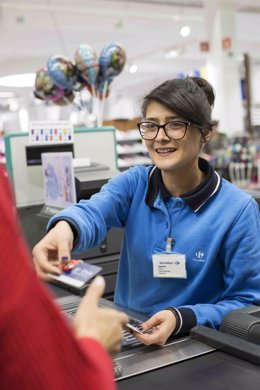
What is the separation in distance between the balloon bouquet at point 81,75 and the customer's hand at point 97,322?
2731mm


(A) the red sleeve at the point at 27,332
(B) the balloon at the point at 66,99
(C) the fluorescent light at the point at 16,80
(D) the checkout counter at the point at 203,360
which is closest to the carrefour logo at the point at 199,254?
(D) the checkout counter at the point at 203,360

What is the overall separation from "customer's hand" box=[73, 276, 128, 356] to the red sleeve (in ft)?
0.34

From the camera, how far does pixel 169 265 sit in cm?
168

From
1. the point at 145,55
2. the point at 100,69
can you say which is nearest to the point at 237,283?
the point at 100,69

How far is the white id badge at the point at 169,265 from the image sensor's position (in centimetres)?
167

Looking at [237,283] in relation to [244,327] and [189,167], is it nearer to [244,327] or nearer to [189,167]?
[244,327]

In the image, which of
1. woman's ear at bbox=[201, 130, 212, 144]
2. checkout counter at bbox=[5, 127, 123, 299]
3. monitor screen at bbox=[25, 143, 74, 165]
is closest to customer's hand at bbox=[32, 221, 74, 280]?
woman's ear at bbox=[201, 130, 212, 144]

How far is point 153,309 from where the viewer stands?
5.76ft

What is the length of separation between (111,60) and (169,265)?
2.13 metres

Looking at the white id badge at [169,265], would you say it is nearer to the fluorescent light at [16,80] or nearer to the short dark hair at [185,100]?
the short dark hair at [185,100]

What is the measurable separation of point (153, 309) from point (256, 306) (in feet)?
1.22

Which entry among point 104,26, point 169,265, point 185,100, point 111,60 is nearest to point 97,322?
point 169,265

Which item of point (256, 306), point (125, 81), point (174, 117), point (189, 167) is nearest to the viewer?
point (256, 306)

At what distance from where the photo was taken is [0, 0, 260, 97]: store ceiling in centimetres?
895
